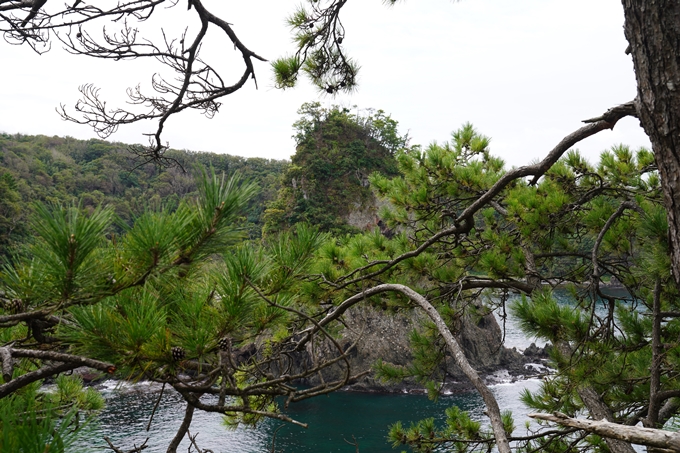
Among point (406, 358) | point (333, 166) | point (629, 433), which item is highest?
point (333, 166)

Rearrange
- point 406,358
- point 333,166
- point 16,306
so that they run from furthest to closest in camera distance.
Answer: point 333,166 < point 406,358 < point 16,306

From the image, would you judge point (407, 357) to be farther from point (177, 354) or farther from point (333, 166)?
point (177, 354)

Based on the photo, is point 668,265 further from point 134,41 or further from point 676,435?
point 134,41

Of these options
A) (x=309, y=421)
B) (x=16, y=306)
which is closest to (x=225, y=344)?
(x=16, y=306)

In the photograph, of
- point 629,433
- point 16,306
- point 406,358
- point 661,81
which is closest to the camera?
point 629,433

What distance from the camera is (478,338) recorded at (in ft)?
58.4

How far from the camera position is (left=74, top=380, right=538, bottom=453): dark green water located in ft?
35.2

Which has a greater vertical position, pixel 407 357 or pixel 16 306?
pixel 16 306

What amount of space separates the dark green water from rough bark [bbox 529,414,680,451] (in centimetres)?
1007

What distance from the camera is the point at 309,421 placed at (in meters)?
12.6

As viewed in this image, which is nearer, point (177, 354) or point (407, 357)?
point (177, 354)

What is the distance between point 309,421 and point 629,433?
41.8 feet

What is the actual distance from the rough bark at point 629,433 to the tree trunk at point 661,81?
0.65m

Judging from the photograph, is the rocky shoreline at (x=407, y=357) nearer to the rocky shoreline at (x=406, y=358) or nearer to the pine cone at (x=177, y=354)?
the rocky shoreline at (x=406, y=358)
